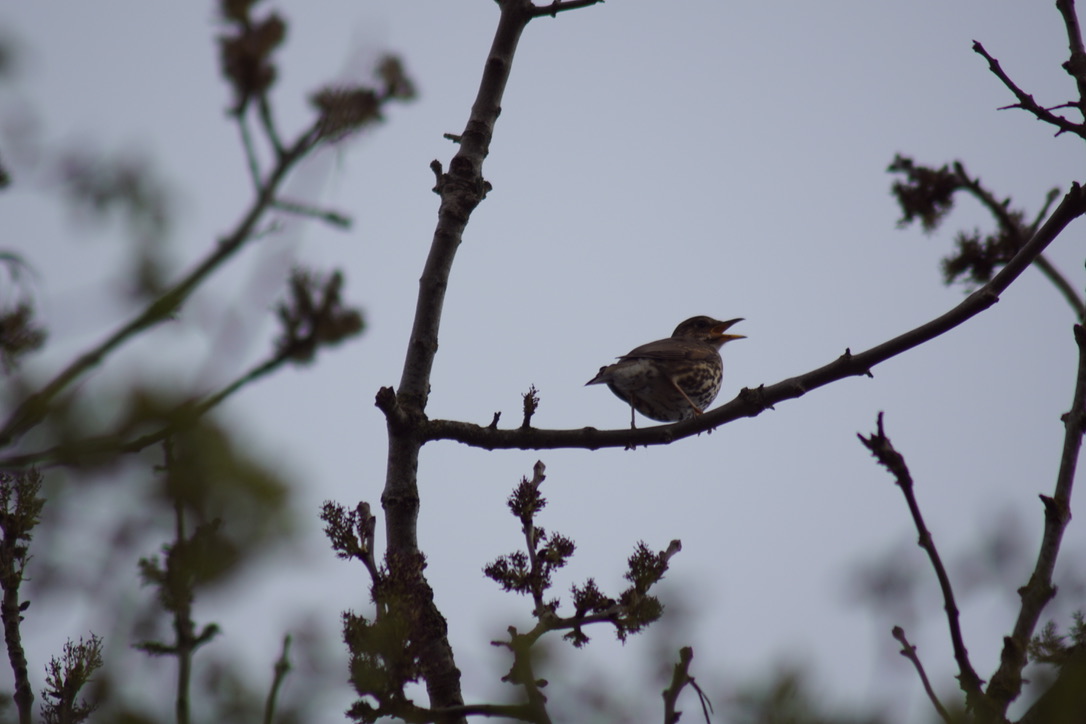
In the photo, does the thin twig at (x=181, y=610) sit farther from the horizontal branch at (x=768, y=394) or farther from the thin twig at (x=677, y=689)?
the horizontal branch at (x=768, y=394)

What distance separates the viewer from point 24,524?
3684 millimetres

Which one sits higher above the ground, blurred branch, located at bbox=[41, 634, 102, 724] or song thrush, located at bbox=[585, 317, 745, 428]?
song thrush, located at bbox=[585, 317, 745, 428]

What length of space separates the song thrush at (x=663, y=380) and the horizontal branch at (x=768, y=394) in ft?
9.47

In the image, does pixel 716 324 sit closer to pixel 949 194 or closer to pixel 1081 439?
pixel 949 194

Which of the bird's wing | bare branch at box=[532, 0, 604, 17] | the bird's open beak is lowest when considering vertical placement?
bare branch at box=[532, 0, 604, 17]

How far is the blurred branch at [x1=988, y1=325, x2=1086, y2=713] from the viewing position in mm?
2354

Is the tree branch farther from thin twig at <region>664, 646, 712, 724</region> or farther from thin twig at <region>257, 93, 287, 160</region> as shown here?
thin twig at <region>257, 93, 287, 160</region>

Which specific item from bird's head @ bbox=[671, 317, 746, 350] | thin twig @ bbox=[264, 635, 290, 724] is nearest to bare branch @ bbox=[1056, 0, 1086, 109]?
thin twig @ bbox=[264, 635, 290, 724]

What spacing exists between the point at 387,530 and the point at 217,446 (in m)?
2.25

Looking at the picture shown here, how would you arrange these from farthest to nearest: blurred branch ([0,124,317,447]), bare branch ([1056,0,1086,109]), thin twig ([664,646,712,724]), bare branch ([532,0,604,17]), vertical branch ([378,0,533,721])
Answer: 1. bare branch ([532,0,604,17])
2. vertical branch ([378,0,533,721])
3. bare branch ([1056,0,1086,109])
4. thin twig ([664,646,712,724])
5. blurred branch ([0,124,317,447])

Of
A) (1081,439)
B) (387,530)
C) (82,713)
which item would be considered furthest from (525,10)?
(82,713)

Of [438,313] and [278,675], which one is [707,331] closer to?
[438,313]

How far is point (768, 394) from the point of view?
15.2 feet

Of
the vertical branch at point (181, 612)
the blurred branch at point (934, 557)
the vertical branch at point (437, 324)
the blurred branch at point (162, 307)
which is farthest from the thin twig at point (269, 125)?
the vertical branch at point (437, 324)
